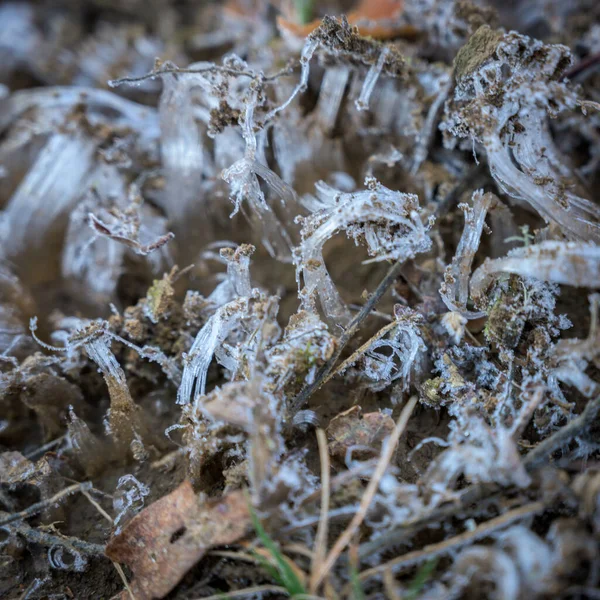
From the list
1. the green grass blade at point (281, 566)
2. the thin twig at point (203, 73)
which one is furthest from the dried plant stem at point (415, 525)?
the thin twig at point (203, 73)

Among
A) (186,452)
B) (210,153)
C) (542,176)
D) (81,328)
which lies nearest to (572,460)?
(542,176)

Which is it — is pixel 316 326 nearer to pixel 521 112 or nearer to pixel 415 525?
pixel 415 525

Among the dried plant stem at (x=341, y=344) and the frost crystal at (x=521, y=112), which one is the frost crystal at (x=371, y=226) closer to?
the dried plant stem at (x=341, y=344)

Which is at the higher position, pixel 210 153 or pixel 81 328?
pixel 210 153

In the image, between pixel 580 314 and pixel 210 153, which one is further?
pixel 210 153

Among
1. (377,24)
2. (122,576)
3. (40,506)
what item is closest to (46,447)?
(40,506)

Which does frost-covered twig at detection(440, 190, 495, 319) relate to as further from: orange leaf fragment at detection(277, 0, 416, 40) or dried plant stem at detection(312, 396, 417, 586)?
orange leaf fragment at detection(277, 0, 416, 40)

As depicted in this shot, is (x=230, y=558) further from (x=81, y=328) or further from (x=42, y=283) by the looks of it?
(x=42, y=283)
